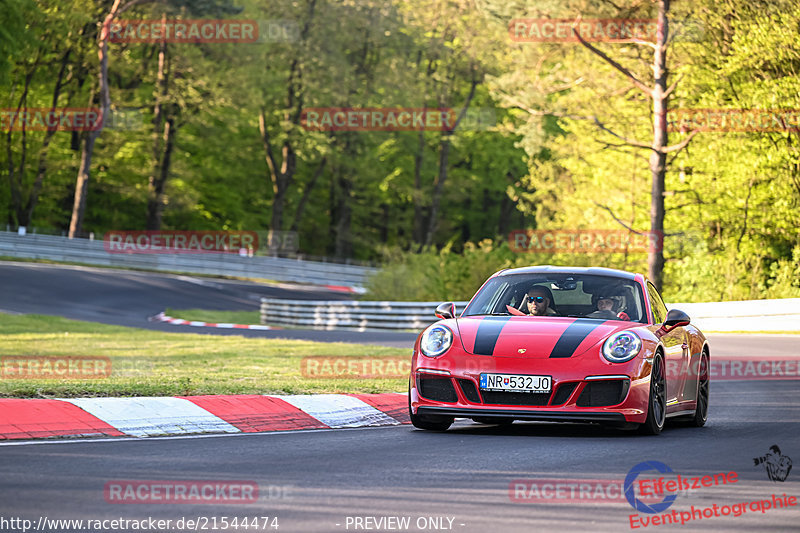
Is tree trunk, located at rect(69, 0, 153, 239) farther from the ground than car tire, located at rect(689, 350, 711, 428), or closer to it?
farther from the ground

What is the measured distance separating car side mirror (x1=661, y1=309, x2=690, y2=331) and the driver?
1.03 meters

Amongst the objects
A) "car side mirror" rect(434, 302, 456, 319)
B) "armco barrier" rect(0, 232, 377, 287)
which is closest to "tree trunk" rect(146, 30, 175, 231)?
"armco barrier" rect(0, 232, 377, 287)

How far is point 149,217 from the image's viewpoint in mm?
66562

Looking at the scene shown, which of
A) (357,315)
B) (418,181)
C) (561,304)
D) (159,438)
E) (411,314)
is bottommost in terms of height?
(357,315)

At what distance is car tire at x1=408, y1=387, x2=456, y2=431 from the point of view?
10633 millimetres

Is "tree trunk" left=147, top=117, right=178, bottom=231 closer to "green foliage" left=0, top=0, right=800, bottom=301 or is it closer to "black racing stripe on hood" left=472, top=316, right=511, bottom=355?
"green foliage" left=0, top=0, right=800, bottom=301

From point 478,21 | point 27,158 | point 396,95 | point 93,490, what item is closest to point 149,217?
point 27,158

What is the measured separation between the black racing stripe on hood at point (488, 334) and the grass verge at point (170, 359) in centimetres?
301

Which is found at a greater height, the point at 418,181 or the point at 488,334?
the point at 418,181

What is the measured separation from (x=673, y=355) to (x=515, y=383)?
6.40ft

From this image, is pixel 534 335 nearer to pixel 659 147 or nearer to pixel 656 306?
pixel 656 306

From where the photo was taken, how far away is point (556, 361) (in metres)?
9.96

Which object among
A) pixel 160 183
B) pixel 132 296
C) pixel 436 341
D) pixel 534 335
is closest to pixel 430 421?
pixel 436 341

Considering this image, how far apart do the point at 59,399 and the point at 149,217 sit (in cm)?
5698
